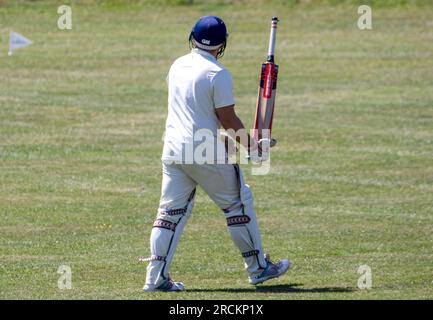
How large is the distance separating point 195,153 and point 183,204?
0.47m

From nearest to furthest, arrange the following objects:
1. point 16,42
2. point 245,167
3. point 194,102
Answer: point 194,102, point 245,167, point 16,42

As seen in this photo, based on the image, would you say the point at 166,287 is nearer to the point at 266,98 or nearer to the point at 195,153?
the point at 195,153

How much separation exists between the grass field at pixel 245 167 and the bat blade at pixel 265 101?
4.40 ft

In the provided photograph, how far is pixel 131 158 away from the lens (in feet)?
56.0

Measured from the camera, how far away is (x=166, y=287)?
9.47 meters

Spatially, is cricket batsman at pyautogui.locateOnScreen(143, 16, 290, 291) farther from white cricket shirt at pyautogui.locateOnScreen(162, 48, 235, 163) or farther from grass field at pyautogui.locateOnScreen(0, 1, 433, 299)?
grass field at pyautogui.locateOnScreen(0, 1, 433, 299)

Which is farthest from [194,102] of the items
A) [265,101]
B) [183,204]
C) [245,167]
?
[245,167]

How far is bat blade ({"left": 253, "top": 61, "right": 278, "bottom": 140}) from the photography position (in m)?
9.62

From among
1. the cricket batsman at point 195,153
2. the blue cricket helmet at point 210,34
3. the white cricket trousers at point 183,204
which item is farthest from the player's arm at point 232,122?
the blue cricket helmet at point 210,34

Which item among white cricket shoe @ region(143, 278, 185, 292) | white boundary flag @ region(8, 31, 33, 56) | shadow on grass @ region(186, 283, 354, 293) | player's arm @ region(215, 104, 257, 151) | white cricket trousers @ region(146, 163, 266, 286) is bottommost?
shadow on grass @ region(186, 283, 354, 293)

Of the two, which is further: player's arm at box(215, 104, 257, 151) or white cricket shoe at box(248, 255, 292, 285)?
white cricket shoe at box(248, 255, 292, 285)

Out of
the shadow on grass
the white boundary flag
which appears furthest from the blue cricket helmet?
the white boundary flag

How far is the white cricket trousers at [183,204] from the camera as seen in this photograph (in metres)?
9.37
